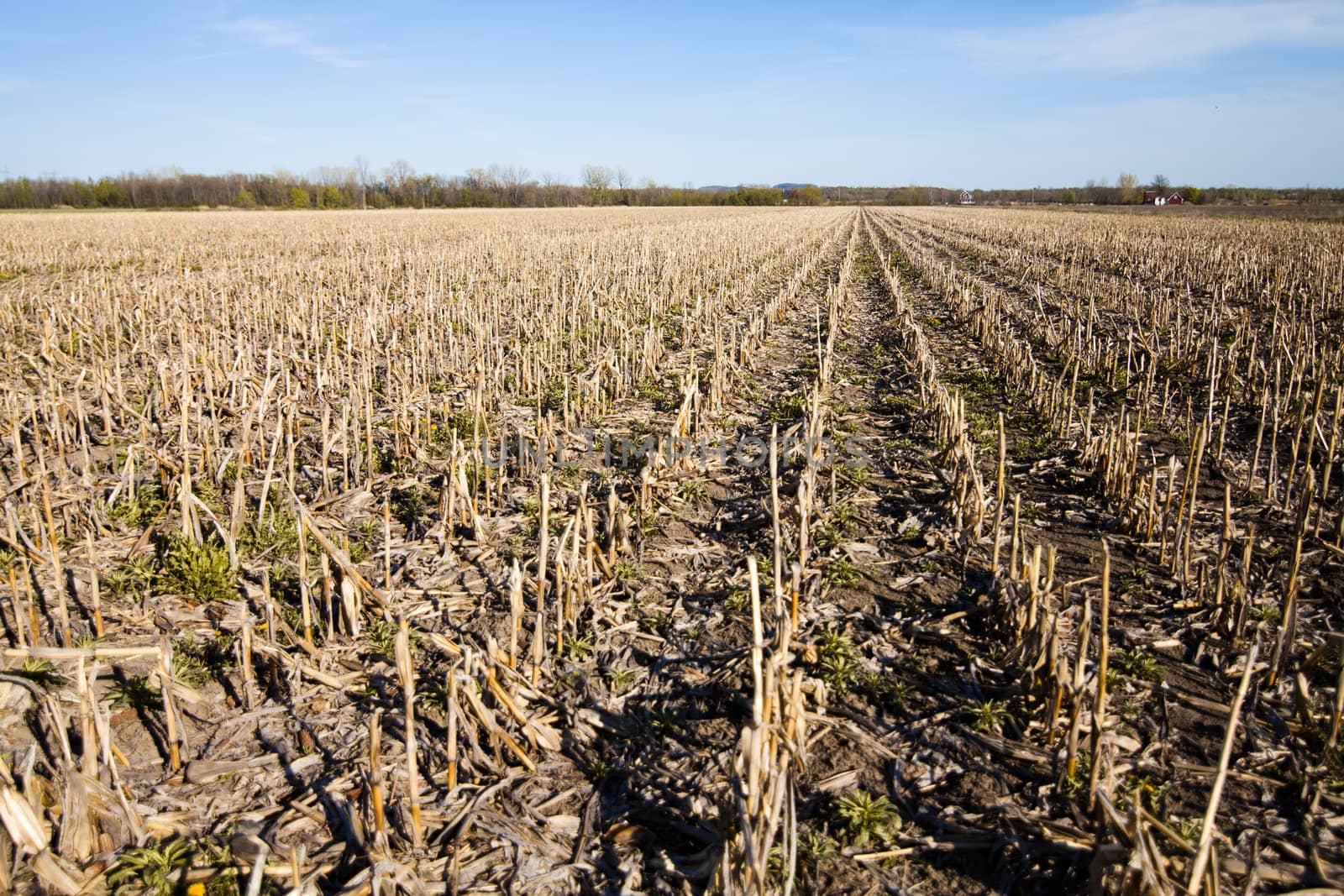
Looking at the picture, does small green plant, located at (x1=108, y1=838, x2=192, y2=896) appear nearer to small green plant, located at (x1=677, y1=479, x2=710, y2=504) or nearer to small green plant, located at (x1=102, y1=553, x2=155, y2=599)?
small green plant, located at (x1=102, y1=553, x2=155, y2=599)

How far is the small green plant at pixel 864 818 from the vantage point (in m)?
3.05

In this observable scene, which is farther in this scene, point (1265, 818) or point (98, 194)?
point (98, 194)

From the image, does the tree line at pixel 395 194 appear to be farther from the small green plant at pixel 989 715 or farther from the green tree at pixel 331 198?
the small green plant at pixel 989 715

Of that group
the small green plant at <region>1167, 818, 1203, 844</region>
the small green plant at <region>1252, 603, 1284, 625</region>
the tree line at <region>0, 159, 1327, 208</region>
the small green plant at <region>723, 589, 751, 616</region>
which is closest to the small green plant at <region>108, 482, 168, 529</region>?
the small green plant at <region>723, 589, 751, 616</region>

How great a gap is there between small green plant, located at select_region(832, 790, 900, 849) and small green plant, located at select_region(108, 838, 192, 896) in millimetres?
2495

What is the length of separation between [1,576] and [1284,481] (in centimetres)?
930

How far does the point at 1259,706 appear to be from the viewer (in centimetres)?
374

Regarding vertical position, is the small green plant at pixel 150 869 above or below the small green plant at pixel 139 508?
below

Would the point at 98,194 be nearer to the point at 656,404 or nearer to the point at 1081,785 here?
the point at 656,404

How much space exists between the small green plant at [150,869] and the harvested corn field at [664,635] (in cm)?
1

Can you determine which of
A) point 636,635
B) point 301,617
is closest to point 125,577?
point 301,617

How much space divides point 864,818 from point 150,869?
268cm

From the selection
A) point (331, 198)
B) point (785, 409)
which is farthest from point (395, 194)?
point (785, 409)

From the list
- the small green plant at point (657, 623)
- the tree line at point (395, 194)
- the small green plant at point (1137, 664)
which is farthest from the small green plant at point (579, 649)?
the tree line at point (395, 194)
